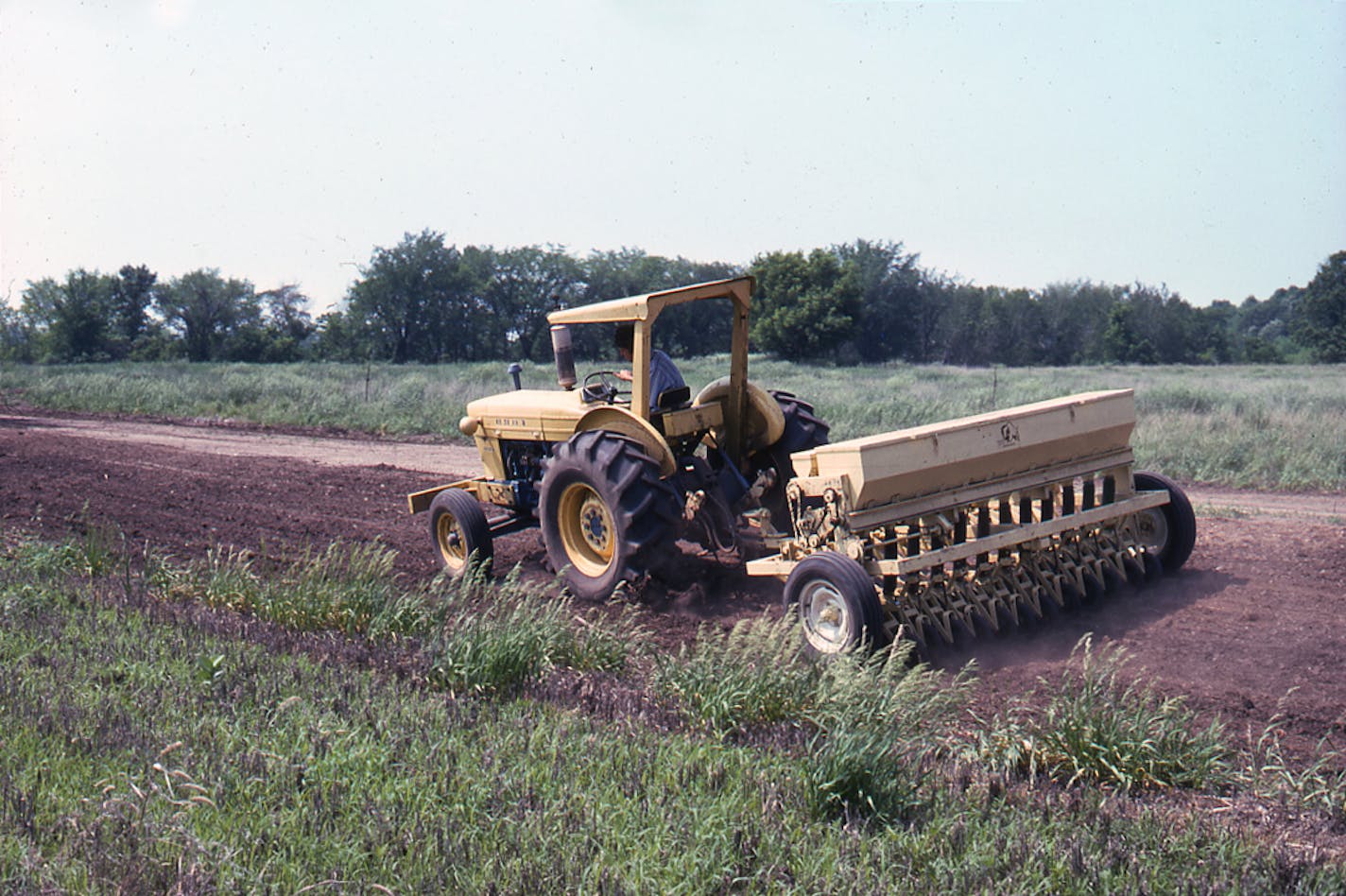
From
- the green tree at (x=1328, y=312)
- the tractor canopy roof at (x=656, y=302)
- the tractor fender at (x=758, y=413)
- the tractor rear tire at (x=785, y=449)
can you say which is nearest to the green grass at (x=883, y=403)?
the tractor rear tire at (x=785, y=449)

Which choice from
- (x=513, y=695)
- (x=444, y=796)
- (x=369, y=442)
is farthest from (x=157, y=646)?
(x=369, y=442)

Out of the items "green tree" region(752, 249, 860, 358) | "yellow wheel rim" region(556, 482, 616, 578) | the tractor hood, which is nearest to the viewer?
"yellow wheel rim" region(556, 482, 616, 578)

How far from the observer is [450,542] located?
8.14 meters

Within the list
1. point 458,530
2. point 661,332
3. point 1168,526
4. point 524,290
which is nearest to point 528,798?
point 458,530

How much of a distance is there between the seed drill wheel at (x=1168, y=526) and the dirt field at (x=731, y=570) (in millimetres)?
195

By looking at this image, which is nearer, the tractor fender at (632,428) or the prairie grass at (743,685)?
the prairie grass at (743,685)

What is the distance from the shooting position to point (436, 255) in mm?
48781

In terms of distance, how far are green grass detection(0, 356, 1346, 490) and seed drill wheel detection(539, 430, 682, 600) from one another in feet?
27.4

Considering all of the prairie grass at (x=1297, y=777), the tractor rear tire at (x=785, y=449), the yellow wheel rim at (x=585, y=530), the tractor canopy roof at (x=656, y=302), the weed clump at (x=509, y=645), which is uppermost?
the tractor canopy roof at (x=656, y=302)

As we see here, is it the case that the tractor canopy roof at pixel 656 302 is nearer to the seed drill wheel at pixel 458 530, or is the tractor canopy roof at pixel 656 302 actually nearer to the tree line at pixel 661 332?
the seed drill wheel at pixel 458 530

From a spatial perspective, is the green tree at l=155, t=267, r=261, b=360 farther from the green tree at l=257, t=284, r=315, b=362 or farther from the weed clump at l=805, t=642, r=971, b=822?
the weed clump at l=805, t=642, r=971, b=822

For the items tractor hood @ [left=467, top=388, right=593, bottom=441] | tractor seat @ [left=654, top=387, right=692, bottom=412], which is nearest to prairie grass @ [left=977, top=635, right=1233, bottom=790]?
tractor seat @ [left=654, top=387, right=692, bottom=412]

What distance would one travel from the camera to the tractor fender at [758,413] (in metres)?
7.27

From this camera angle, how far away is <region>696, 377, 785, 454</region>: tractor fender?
727 centimetres
